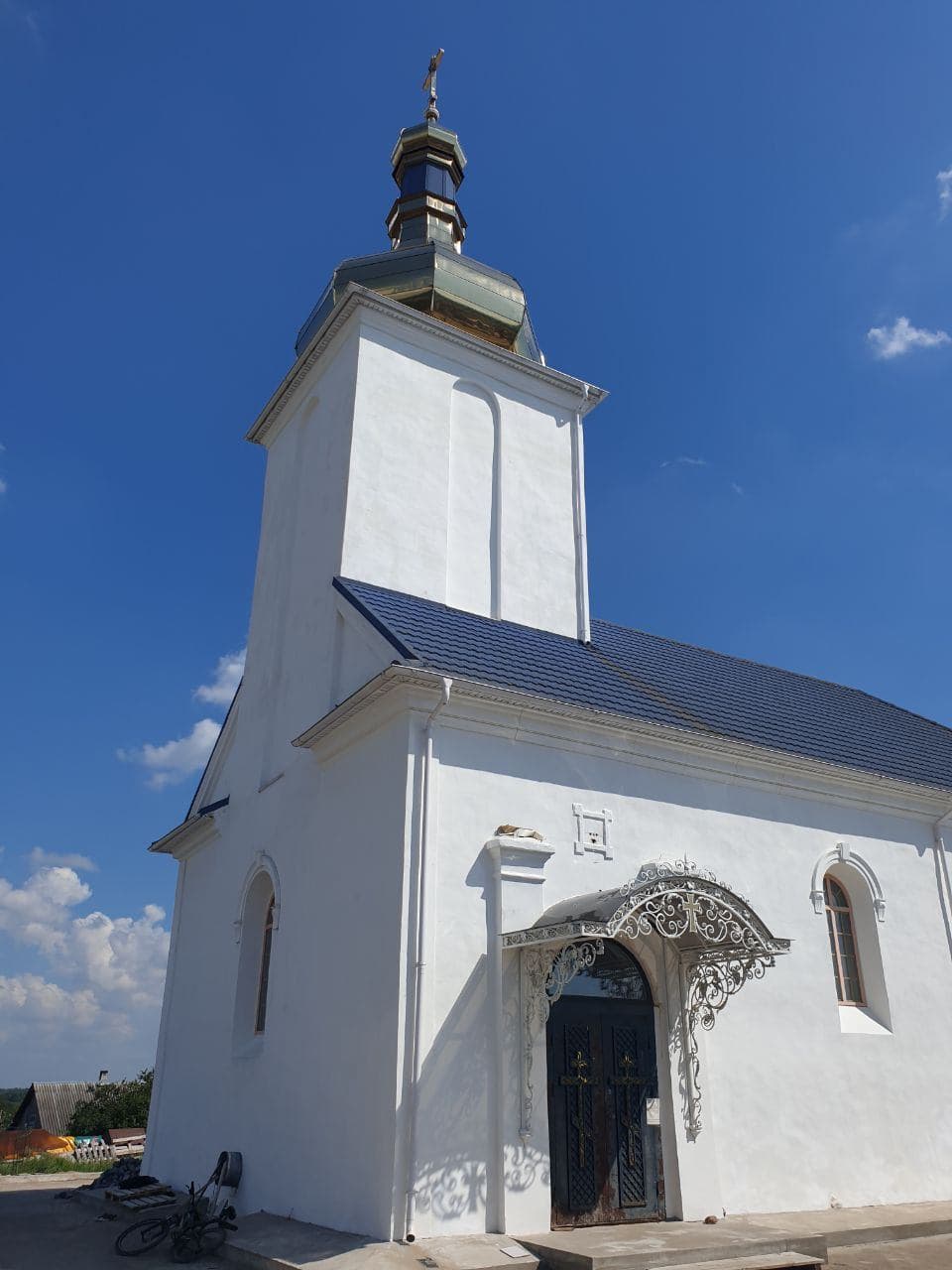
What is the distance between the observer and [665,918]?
9.82 meters

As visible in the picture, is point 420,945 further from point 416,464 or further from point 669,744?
point 416,464

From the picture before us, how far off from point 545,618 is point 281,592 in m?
4.00

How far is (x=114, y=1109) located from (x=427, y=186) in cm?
3148

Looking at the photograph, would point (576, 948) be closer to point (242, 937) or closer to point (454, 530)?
point (242, 937)

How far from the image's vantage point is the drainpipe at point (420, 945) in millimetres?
8719

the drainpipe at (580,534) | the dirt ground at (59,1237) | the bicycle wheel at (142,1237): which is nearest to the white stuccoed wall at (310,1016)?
the bicycle wheel at (142,1237)

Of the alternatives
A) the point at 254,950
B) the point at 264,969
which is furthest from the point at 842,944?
the point at 254,950

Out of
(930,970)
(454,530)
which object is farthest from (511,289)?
(930,970)

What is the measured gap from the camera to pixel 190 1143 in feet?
43.9

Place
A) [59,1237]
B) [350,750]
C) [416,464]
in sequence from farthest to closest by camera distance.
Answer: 1. [416,464]
2. [350,750]
3. [59,1237]

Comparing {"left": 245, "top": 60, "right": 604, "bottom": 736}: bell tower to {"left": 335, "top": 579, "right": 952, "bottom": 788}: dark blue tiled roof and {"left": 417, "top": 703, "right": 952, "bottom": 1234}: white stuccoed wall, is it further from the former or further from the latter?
{"left": 417, "top": 703, "right": 952, "bottom": 1234}: white stuccoed wall

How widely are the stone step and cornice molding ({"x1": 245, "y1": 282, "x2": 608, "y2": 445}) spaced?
12362 millimetres

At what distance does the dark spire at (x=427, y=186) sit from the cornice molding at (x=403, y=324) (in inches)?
167

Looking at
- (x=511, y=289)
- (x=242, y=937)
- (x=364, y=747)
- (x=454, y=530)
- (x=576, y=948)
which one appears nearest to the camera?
(x=576, y=948)
